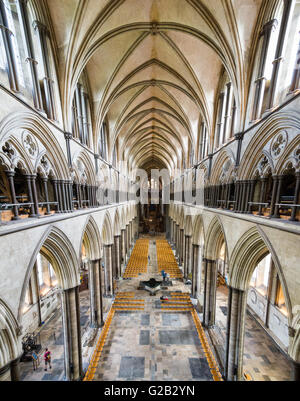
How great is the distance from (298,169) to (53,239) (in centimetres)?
715

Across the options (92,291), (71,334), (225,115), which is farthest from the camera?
(92,291)

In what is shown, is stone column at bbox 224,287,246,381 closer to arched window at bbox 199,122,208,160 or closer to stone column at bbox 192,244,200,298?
stone column at bbox 192,244,200,298

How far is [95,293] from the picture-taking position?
9.59 m

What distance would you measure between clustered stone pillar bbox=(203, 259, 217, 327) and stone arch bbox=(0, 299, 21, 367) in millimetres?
8459

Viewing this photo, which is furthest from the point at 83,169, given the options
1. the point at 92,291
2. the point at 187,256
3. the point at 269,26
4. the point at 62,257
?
the point at 187,256

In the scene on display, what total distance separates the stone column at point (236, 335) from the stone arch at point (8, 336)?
6.73 meters

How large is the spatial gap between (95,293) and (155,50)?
1383cm

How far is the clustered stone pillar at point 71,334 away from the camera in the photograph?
6574 millimetres

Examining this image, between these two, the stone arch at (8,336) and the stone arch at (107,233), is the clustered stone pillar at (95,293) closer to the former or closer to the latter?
the stone arch at (107,233)

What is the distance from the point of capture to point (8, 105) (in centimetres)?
400

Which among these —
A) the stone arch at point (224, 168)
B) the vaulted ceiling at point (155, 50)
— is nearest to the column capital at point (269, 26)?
the vaulted ceiling at point (155, 50)

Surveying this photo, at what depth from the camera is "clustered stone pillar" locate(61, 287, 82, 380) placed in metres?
6.57

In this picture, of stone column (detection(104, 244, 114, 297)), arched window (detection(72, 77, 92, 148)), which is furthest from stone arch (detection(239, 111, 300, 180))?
stone column (detection(104, 244, 114, 297))

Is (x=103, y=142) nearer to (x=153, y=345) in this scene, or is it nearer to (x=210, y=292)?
(x=210, y=292)
